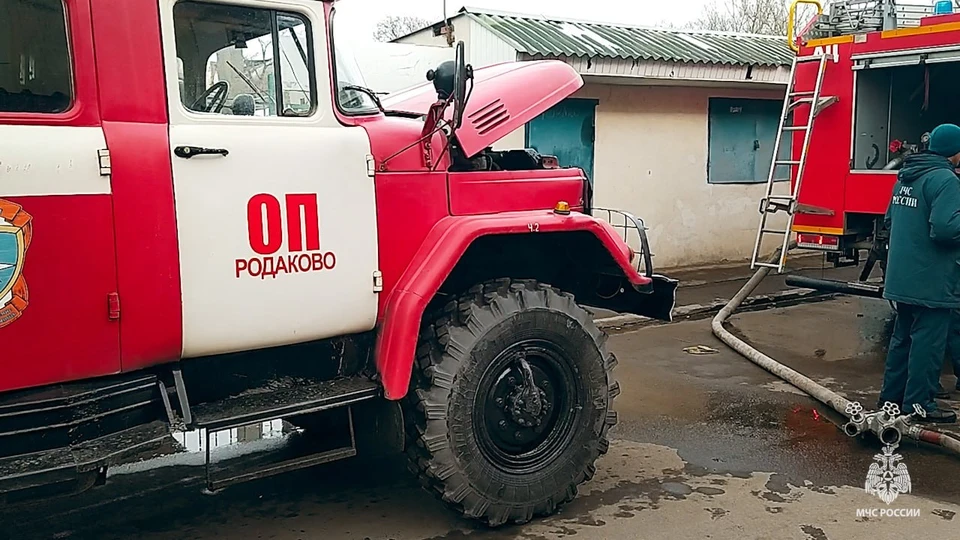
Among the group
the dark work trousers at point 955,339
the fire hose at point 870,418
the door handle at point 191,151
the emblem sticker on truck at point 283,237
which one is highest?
the door handle at point 191,151

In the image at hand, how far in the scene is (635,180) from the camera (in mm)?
11461

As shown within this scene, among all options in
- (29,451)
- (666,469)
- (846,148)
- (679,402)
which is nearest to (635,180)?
(846,148)

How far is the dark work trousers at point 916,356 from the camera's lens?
5.50m

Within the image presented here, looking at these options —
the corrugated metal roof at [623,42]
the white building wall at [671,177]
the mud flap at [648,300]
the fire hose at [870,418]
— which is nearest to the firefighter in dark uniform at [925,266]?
the fire hose at [870,418]

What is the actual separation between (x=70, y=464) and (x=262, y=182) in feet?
4.09

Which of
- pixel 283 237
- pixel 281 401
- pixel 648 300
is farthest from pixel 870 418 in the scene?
pixel 283 237

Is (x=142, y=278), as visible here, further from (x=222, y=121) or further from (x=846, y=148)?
(x=846, y=148)

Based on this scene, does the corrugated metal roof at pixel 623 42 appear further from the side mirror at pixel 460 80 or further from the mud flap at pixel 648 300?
the side mirror at pixel 460 80

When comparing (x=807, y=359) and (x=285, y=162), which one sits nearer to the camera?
(x=285, y=162)

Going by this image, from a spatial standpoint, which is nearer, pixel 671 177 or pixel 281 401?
pixel 281 401

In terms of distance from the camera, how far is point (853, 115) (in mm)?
7625

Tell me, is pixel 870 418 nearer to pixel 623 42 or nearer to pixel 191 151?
pixel 191 151

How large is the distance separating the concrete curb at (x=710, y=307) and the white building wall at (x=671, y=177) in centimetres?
189

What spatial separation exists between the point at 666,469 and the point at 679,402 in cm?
134
